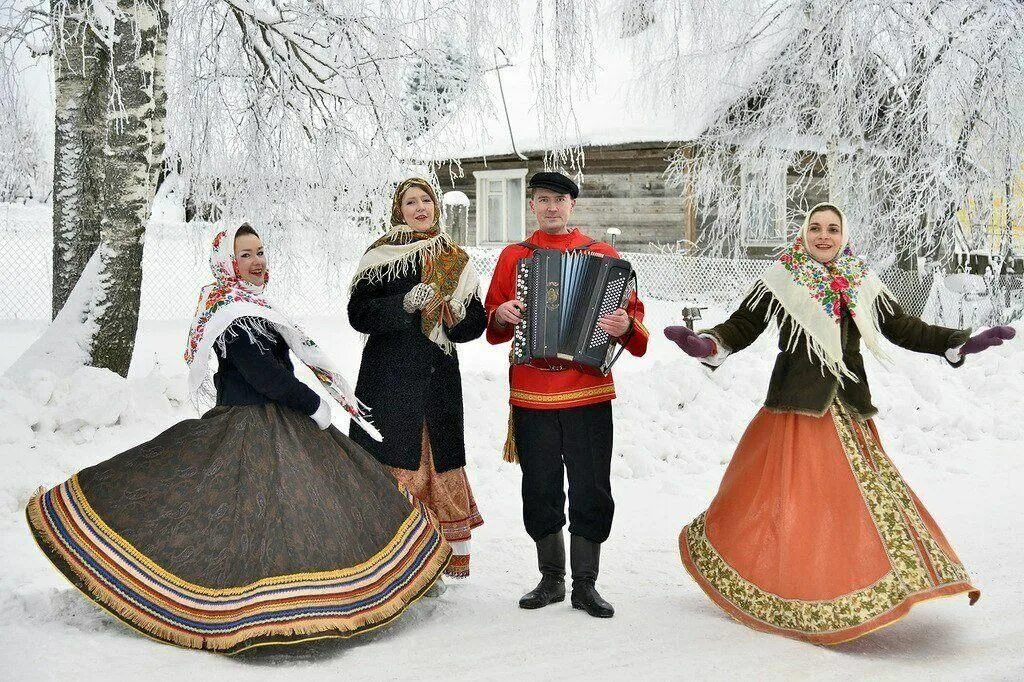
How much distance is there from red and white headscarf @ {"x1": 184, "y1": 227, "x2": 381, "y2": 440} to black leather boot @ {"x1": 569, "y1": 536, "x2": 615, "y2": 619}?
43.1 inches

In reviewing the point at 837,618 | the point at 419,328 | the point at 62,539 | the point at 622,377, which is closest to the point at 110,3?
the point at 419,328

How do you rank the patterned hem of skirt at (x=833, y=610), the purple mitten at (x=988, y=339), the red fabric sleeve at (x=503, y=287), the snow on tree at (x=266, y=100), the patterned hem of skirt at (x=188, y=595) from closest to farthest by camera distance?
1. the patterned hem of skirt at (x=188, y=595)
2. the patterned hem of skirt at (x=833, y=610)
3. the purple mitten at (x=988, y=339)
4. the red fabric sleeve at (x=503, y=287)
5. the snow on tree at (x=266, y=100)

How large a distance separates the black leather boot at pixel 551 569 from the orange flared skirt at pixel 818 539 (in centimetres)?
57

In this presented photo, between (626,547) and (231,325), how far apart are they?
2.73 m

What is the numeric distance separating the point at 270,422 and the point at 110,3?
394 centimetres

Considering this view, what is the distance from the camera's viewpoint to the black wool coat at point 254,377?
3.67m

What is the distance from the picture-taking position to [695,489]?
6770 mm

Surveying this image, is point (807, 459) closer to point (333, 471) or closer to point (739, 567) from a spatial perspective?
point (739, 567)

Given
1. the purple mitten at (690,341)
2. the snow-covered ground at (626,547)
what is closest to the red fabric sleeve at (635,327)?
the purple mitten at (690,341)

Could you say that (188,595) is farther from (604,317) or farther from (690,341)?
(690,341)

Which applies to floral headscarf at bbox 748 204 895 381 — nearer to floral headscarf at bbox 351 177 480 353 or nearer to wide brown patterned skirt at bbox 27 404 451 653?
floral headscarf at bbox 351 177 480 353

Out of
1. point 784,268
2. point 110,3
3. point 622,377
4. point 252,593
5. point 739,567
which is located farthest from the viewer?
point 622,377

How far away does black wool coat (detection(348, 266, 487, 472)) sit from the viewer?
4.30 meters

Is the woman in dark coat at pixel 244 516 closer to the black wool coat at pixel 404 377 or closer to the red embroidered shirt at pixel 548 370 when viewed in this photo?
the black wool coat at pixel 404 377
